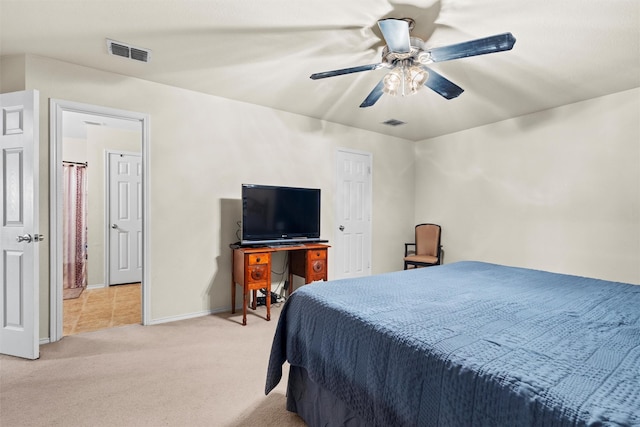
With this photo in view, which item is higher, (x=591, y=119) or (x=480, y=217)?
(x=591, y=119)

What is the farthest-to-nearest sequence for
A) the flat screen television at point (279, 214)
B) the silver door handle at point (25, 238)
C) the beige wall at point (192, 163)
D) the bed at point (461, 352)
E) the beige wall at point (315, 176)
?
the flat screen television at point (279, 214) → the beige wall at point (315, 176) → the beige wall at point (192, 163) → the silver door handle at point (25, 238) → the bed at point (461, 352)

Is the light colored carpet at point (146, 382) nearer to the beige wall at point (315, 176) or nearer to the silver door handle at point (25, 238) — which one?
the beige wall at point (315, 176)

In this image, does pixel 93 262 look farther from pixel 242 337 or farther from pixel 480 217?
pixel 480 217

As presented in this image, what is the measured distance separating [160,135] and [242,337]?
2.24 meters

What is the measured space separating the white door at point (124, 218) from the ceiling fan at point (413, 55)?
409 centimetres

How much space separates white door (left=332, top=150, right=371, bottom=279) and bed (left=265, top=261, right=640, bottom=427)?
2607 millimetres

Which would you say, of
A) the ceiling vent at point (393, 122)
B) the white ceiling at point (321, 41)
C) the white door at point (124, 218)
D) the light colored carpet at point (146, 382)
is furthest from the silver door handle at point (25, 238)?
the ceiling vent at point (393, 122)

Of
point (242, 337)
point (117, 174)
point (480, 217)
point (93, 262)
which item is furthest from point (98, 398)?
point (480, 217)

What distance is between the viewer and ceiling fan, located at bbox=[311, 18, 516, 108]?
1.82 metres

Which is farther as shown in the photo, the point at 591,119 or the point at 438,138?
the point at 438,138

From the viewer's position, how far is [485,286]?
194cm

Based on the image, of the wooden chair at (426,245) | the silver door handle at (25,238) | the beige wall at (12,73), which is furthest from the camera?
the wooden chair at (426,245)

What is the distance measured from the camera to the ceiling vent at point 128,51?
2.51 m

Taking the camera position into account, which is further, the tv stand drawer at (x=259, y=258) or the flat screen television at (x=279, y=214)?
the flat screen television at (x=279, y=214)
